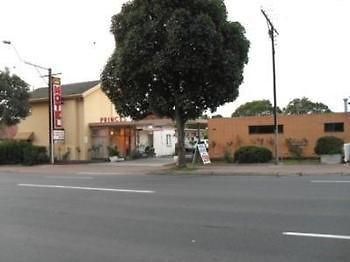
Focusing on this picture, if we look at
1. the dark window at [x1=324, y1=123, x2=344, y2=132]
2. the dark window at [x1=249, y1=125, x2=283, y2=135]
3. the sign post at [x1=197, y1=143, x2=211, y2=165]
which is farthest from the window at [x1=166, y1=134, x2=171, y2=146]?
the dark window at [x1=324, y1=123, x2=344, y2=132]

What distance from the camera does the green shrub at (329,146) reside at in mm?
30031

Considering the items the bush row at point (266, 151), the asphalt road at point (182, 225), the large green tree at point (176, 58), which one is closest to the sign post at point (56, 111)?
the large green tree at point (176, 58)

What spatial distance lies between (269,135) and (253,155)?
4441 mm

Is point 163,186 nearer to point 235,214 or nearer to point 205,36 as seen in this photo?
point 235,214

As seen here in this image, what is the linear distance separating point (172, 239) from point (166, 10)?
19462mm

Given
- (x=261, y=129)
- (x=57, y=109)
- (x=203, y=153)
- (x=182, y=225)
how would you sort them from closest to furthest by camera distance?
(x=182, y=225)
(x=203, y=153)
(x=261, y=129)
(x=57, y=109)

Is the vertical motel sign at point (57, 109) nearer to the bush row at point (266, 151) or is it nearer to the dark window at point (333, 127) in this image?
the bush row at point (266, 151)

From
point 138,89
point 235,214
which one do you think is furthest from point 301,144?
point 235,214

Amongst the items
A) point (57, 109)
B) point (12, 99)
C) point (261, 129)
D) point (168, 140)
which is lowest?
point (168, 140)

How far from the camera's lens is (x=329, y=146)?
99.8 ft

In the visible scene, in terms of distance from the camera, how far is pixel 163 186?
1964 centimetres

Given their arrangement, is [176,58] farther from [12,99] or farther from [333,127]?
[12,99]

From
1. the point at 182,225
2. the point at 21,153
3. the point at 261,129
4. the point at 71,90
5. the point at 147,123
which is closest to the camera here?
the point at 182,225

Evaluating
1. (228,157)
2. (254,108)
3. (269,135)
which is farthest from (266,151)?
(254,108)
